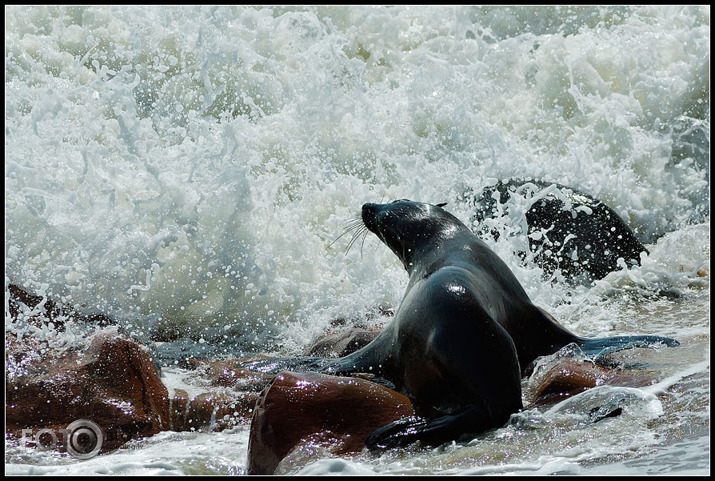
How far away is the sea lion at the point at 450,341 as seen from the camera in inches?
130

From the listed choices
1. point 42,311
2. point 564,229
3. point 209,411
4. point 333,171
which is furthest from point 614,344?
point 333,171

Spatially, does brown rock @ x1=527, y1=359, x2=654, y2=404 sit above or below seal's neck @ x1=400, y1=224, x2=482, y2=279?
below

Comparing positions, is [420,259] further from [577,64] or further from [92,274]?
[577,64]

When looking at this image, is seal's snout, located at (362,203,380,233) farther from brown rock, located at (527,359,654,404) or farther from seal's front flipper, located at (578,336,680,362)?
brown rock, located at (527,359,654,404)

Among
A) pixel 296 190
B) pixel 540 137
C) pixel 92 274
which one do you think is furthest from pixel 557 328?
pixel 540 137

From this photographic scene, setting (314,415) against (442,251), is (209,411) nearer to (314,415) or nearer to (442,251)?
(314,415)

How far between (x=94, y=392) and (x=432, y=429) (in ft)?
5.12

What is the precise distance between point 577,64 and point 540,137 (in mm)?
1428

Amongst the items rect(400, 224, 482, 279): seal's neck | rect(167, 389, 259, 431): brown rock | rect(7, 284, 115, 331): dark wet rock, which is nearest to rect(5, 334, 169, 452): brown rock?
rect(167, 389, 259, 431): brown rock

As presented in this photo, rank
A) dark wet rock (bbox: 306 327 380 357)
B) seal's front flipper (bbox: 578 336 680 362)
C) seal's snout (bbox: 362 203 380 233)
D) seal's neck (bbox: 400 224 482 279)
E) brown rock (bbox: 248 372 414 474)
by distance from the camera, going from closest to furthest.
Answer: brown rock (bbox: 248 372 414 474) < seal's front flipper (bbox: 578 336 680 362) < seal's neck (bbox: 400 224 482 279) < dark wet rock (bbox: 306 327 380 357) < seal's snout (bbox: 362 203 380 233)

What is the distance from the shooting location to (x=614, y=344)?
4285 millimetres

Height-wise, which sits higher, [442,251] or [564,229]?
[442,251]

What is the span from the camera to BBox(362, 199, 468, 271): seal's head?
4.67 meters

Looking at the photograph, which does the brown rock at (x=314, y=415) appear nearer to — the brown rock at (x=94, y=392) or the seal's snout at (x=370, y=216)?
the brown rock at (x=94, y=392)
